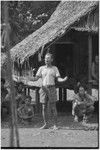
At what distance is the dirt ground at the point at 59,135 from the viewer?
23.2 feet

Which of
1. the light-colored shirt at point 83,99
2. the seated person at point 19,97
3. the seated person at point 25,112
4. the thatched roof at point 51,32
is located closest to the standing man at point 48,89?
the seated person at point 25,112

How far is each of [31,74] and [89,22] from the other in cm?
197

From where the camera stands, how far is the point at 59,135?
799 cm

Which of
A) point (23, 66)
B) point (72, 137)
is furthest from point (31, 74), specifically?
point (72, 137)

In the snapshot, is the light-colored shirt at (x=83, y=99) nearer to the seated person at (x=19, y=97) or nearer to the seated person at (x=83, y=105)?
the seated person at (x=83, y=105)

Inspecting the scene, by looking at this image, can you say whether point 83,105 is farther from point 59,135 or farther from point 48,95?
point 59,135

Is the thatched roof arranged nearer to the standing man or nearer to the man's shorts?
the standing man

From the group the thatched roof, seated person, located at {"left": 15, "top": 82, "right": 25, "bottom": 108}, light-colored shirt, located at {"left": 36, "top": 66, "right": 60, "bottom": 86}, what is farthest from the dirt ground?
the thatched roof

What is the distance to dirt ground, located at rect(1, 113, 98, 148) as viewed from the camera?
707 centimetres

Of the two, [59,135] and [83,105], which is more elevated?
[83,105]

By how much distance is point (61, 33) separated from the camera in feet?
32.8

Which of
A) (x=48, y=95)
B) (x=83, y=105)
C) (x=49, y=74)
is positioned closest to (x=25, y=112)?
(x=48, y=95)

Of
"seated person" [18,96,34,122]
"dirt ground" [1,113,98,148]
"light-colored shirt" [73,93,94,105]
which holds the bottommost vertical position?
"dirt ground" [1,113,98,148]

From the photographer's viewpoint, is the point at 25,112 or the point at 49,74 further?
the point at 25,112
